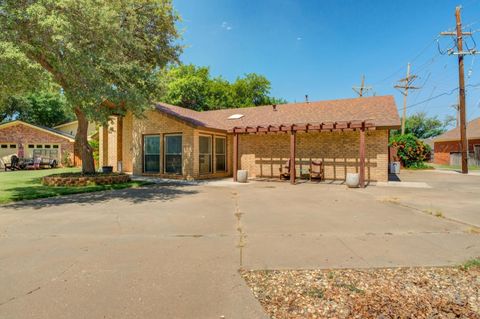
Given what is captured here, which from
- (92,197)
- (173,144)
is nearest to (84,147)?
(173,144)

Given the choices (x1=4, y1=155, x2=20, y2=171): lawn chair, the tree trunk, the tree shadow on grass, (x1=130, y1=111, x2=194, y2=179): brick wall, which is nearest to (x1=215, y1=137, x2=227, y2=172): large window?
(x1=130, y1=111, x2=194, y2=179): brick wall

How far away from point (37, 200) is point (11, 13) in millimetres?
5572

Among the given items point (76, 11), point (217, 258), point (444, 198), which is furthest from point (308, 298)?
point (76, 11)

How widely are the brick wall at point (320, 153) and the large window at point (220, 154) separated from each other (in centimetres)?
99

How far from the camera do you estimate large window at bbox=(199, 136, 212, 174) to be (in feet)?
50.3

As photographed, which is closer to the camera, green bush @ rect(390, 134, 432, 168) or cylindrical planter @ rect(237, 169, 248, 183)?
cylindrical planter @ rect(237, 169, 248, 183)

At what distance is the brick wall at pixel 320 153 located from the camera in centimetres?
1401

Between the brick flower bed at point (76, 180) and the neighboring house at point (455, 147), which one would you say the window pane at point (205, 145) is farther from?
the neighboring house at point (455, 147)

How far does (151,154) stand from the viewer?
53.7ft

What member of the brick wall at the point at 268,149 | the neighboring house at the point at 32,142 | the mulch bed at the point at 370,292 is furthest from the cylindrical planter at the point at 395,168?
the neighboring house at the point at 32,142

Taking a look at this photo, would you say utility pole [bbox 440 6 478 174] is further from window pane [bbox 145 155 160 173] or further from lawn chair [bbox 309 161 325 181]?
window pane [bbox 145 155 160 173]

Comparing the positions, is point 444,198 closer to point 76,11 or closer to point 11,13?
point 76,11

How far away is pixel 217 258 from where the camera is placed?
4008mm

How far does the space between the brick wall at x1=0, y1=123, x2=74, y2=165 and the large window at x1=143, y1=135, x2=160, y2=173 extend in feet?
39.3
